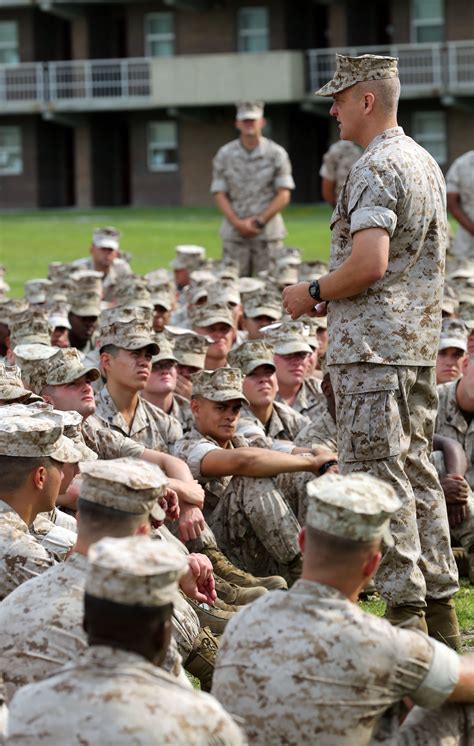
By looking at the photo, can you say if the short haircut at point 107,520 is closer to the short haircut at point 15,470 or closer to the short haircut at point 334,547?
the short haircut at point 334,547

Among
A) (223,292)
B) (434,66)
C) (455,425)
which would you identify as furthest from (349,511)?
(434,66)

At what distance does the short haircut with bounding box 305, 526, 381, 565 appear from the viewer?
13.3ft

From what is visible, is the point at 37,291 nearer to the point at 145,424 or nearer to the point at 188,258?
the point at 188,258

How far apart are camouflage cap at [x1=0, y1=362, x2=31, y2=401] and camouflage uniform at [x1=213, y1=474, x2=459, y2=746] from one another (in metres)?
3.18

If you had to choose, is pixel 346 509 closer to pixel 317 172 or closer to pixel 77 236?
pixel 77 236

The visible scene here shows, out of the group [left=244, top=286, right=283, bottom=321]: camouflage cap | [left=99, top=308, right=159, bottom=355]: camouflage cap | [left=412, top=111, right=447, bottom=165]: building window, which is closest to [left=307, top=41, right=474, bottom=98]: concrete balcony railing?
[left=412, top=111, right=447, bottom=165]: building window

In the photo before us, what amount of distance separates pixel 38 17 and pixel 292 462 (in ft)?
118

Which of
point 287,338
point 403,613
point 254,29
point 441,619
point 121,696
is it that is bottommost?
point 441,619

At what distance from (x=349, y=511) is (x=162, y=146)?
1487 inches

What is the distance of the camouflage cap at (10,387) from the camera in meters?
7.10

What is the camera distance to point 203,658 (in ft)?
19.5

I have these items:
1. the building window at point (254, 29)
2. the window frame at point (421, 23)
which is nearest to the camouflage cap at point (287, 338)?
the window frame at point (421, 23)

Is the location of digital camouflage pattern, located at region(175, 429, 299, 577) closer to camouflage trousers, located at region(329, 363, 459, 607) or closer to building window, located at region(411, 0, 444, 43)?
camouflage trousers, located at region(329, 363, 459, 607)

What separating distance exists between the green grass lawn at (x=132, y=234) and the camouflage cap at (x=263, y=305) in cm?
737
